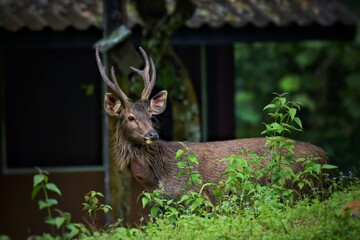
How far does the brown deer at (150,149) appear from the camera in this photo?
384 inches

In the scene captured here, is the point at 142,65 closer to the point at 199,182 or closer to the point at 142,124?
the point at 142,124

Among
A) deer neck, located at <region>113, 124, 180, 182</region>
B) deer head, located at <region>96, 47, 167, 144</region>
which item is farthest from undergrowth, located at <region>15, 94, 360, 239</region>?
deer head, located at <region>96, 47, 167, 144</region>

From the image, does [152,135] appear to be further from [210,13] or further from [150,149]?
[210,13]

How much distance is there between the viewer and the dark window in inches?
559

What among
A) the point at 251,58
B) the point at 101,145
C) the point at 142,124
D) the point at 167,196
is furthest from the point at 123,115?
the point at 251,58

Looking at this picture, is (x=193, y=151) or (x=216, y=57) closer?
(x=193, y=151)

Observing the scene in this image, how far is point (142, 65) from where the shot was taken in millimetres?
12234

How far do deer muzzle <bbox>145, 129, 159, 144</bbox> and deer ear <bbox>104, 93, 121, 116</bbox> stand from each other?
49 cm

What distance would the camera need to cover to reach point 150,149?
9938 millimetres

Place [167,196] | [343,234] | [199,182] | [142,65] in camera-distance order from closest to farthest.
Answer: [343,234] → [199,182] → [167,196] → [142,65]

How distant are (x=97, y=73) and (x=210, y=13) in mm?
1923

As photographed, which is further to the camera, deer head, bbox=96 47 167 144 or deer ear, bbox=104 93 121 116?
deer ear, bbox=104 93 121 116

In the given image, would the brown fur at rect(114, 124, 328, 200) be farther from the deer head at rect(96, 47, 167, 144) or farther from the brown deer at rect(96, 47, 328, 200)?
the deer head at rect(96, 47, 167, 144)

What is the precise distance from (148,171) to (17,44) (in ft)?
12.4
